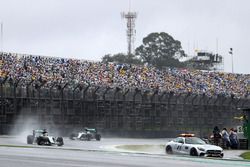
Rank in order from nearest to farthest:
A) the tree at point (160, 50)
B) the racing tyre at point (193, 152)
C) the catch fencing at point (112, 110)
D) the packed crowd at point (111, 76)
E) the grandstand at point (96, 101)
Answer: the racing tyre at point (193, 152) → the catch fencing at point (112, 110) → the grandstand at point (96, 101) → the packed crowd at point (111, 76) → the tree at point (160, 50)

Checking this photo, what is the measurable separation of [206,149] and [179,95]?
2815cm

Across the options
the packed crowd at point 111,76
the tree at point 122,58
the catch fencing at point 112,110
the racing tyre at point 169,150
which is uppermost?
the tree at point 122,58

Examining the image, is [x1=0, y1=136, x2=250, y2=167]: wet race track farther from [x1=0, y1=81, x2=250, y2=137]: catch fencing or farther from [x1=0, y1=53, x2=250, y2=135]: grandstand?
[x1=0, y1=53, x2=250, y2=135]: grandstand

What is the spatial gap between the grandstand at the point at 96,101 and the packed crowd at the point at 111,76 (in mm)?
76

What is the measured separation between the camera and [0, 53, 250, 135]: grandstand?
51906mm

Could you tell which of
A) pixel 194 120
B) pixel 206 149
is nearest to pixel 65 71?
pixel 194 120

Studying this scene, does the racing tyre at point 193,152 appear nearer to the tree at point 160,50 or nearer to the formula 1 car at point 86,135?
the formula 1 car at point 86,135

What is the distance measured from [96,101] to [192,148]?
24.5 m

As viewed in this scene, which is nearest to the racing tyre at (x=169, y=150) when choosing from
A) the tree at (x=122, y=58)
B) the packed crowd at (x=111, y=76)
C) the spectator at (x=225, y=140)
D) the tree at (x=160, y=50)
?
the spectator at (x=225, y=140)

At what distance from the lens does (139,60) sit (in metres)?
141

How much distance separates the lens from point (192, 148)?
105 ft

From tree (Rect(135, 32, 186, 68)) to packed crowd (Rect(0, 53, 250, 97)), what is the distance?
210 ft

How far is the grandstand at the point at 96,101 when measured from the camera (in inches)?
2044

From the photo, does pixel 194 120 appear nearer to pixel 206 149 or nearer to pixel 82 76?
pixel 82 76
